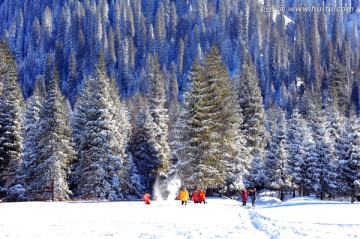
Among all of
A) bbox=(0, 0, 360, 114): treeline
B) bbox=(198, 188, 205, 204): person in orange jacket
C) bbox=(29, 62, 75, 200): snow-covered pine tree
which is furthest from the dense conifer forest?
bbox=(0, 0, 360, 114): treeline

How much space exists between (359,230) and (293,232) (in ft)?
9.25

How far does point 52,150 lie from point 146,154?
1284cm

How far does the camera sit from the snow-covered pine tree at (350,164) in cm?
4245

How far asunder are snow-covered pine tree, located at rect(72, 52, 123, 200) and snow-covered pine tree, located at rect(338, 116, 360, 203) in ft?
74.7

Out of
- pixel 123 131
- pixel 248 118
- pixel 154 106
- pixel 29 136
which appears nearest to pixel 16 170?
pixel 29 136

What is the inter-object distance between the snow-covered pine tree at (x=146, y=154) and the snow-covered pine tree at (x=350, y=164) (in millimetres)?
20040

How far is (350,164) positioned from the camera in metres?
42.9

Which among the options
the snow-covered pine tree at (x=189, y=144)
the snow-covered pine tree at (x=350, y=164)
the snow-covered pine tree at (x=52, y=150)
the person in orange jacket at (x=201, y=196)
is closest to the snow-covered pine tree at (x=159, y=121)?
the snow-covered pine tree at (x=189, y=144)

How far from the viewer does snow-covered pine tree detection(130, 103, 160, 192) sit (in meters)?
48.5

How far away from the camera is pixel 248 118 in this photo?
161 ft

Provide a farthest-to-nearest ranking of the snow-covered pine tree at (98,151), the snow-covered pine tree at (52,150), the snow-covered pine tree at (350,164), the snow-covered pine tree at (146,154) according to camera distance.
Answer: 1. the snow-covered pine tree at (146,154)
2. the snow-covered pine tree at (350,164)
3. the snow-covered pine tree at (98,151)
4. the snow-covered pine tree at (52,150)

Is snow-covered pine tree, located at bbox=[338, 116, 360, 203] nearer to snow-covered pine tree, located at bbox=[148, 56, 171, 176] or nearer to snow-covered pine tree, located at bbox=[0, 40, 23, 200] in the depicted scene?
snow-covered pine tree, located at bbox=[148, 56, 171, 176]

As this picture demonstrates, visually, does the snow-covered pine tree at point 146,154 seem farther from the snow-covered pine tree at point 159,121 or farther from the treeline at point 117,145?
the snow-covered pine tree at point 159,121

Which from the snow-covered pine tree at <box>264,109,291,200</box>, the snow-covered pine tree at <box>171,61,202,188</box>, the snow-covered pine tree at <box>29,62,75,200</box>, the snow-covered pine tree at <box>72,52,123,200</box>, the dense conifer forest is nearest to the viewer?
the snow-covered pine tree at <box>171,61,202,188</box>
